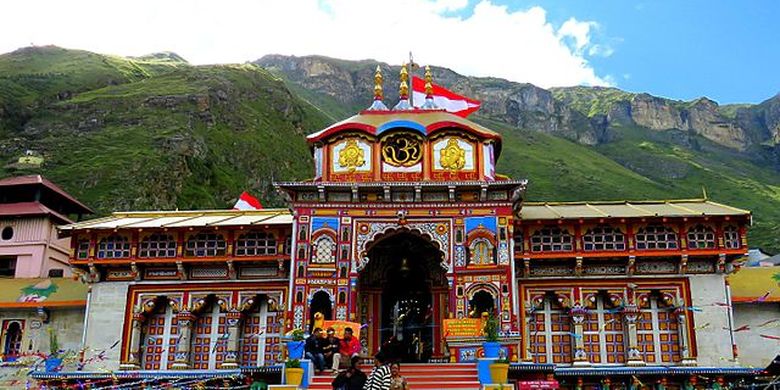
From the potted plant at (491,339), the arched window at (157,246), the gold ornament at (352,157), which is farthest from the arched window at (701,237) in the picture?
the arched window at (157,246)

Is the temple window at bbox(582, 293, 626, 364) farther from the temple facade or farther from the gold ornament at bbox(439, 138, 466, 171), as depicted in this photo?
the gold ornament at bbox(439, 138, 466, 171)

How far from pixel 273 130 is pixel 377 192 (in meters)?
96.8

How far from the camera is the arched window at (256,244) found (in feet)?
93.9

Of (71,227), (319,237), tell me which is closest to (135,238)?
(71,227)

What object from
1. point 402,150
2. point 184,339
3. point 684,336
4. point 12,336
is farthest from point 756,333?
point 12,336

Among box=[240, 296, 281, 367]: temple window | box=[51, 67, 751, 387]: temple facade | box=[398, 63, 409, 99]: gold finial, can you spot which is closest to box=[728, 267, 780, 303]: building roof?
box=[51, 67, 751, 387]: temple facade

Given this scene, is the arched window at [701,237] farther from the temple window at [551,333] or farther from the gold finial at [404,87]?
the gold finial at [404,87]

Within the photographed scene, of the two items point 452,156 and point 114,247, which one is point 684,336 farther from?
point 114,247

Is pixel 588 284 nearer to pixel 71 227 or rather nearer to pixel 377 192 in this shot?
pixel 377 192

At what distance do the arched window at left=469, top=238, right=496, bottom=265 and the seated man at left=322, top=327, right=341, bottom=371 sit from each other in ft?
21.0

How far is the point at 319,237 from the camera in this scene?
26.3 m

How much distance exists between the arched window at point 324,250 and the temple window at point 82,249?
10074 millimetres

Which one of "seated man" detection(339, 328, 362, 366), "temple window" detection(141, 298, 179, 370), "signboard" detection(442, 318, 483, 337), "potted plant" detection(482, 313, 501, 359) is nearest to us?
"seated man" detection(339, 328, 362, 366)

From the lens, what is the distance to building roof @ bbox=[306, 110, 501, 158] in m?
26.9
